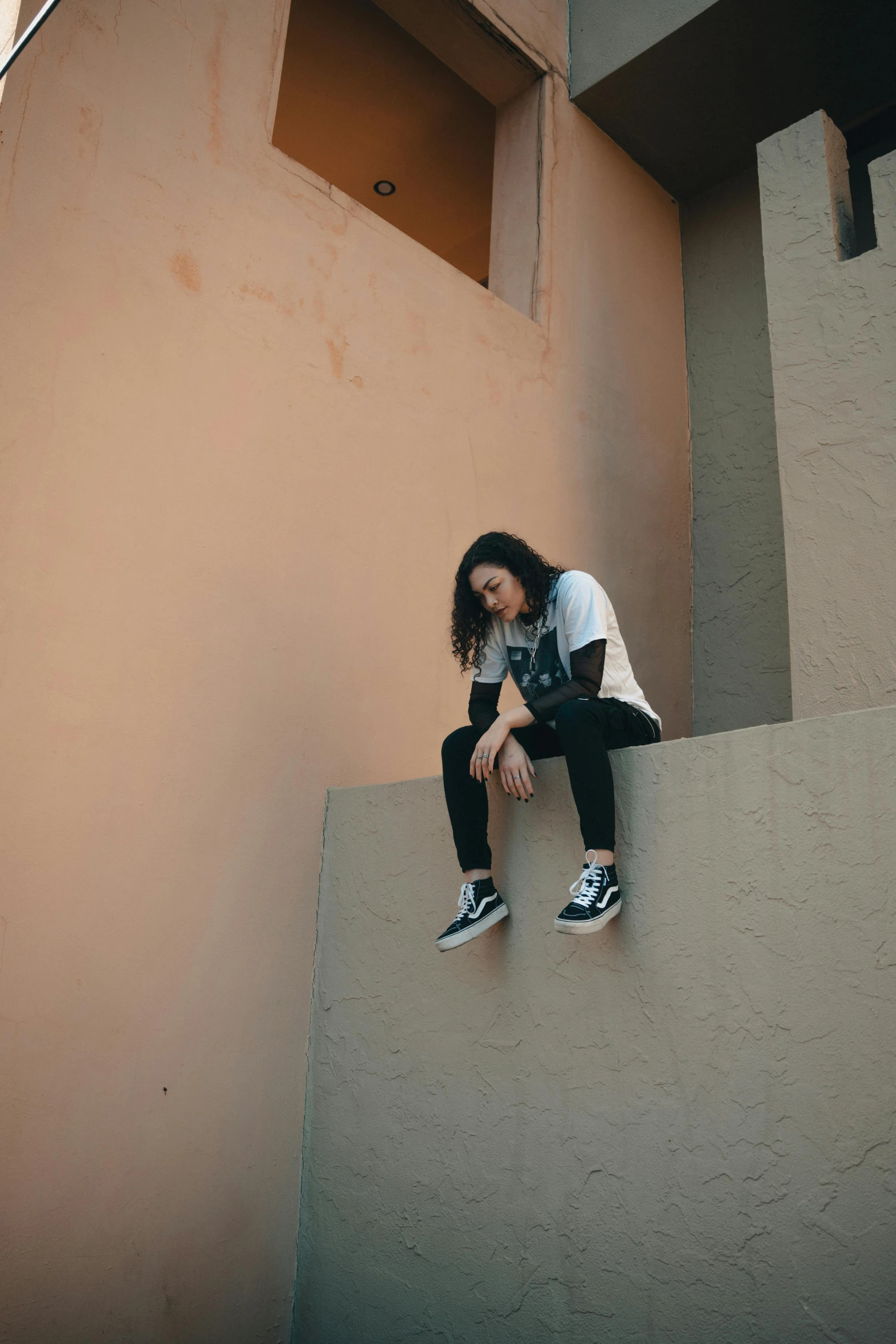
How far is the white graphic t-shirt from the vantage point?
96.9 inches

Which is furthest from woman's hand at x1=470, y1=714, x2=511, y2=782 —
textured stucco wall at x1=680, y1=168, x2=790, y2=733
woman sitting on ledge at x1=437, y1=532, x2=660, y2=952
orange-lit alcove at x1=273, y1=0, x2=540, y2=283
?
orange-lit alcove at x1=273, y1=0, x2=540, y2=283

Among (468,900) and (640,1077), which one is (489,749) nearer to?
(468,900)

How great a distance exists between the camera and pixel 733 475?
4.53 metres

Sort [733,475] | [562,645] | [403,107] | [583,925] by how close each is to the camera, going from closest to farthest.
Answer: [583,925], [562,645], [733,475], [403,107]

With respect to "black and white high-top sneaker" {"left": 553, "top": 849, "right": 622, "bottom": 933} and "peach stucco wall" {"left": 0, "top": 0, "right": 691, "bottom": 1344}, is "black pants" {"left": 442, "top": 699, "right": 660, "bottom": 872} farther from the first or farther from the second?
"peach stucco wall" {"left": 0, "top": 0, "right": 691, "bottom": 1344}

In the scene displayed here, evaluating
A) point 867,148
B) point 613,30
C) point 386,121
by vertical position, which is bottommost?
point 867,148

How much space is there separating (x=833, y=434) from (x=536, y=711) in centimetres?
141

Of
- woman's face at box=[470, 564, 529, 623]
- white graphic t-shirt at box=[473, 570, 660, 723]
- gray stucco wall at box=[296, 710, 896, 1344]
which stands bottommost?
gray stucco wall at box=[296, 710, 896, 1344]

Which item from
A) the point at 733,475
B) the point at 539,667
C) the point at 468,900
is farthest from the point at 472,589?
the point at 733,475

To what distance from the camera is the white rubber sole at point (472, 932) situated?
231cm

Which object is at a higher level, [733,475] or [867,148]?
[867,148]

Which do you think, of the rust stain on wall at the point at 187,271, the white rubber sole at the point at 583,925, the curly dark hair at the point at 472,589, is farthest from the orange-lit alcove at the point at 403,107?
the white rubber sole at the point at 583,925

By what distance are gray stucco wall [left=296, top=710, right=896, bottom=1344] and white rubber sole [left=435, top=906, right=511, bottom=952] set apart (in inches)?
2.3

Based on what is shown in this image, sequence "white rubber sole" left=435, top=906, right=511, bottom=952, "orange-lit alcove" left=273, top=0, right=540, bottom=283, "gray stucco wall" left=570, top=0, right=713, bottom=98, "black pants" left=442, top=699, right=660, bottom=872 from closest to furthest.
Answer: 1. "black pants" left=442, top=699, right=660, bottom=872
2. "white rubber sole" left=435, top=906, right=511, bottom=952
3. "gray stucco wall" left=570, top=0, right=713, bottom=98
4. "orange-lit alcove" left=273, top=0, right=540, bottom=283
